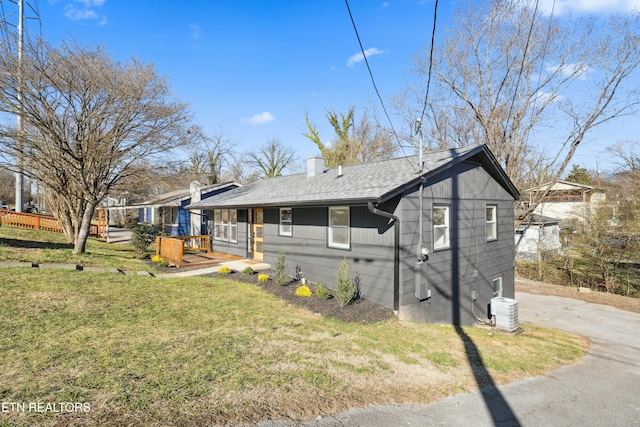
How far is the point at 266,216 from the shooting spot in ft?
39.3

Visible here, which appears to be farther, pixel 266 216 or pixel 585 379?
pixel 266 216

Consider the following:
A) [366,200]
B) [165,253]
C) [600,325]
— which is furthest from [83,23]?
[600,325]

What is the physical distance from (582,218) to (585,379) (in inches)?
597

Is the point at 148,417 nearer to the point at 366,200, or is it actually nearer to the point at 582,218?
the point at 366,200

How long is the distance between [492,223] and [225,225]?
37.3 feet

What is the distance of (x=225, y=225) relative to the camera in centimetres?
1502

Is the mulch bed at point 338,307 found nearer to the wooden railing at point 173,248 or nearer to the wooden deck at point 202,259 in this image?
the wooden deck at point 202,259

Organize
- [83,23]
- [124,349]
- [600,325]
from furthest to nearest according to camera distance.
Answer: [83,23] < [600,325] < [124,349]

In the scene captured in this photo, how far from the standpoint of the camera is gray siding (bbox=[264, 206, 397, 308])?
24.6 ft

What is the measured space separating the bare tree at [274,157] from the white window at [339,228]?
26.5m

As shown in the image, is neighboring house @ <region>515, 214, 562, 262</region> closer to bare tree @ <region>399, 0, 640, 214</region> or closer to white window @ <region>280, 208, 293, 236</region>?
bare tree @ <region>399, 0, 640, 214</region>

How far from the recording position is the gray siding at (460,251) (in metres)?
7.42

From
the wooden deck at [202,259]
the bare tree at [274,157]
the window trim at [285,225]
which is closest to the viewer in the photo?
the window trim at [285,225]

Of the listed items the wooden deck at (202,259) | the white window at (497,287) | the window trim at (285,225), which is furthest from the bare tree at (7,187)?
the white window at (497,287)
